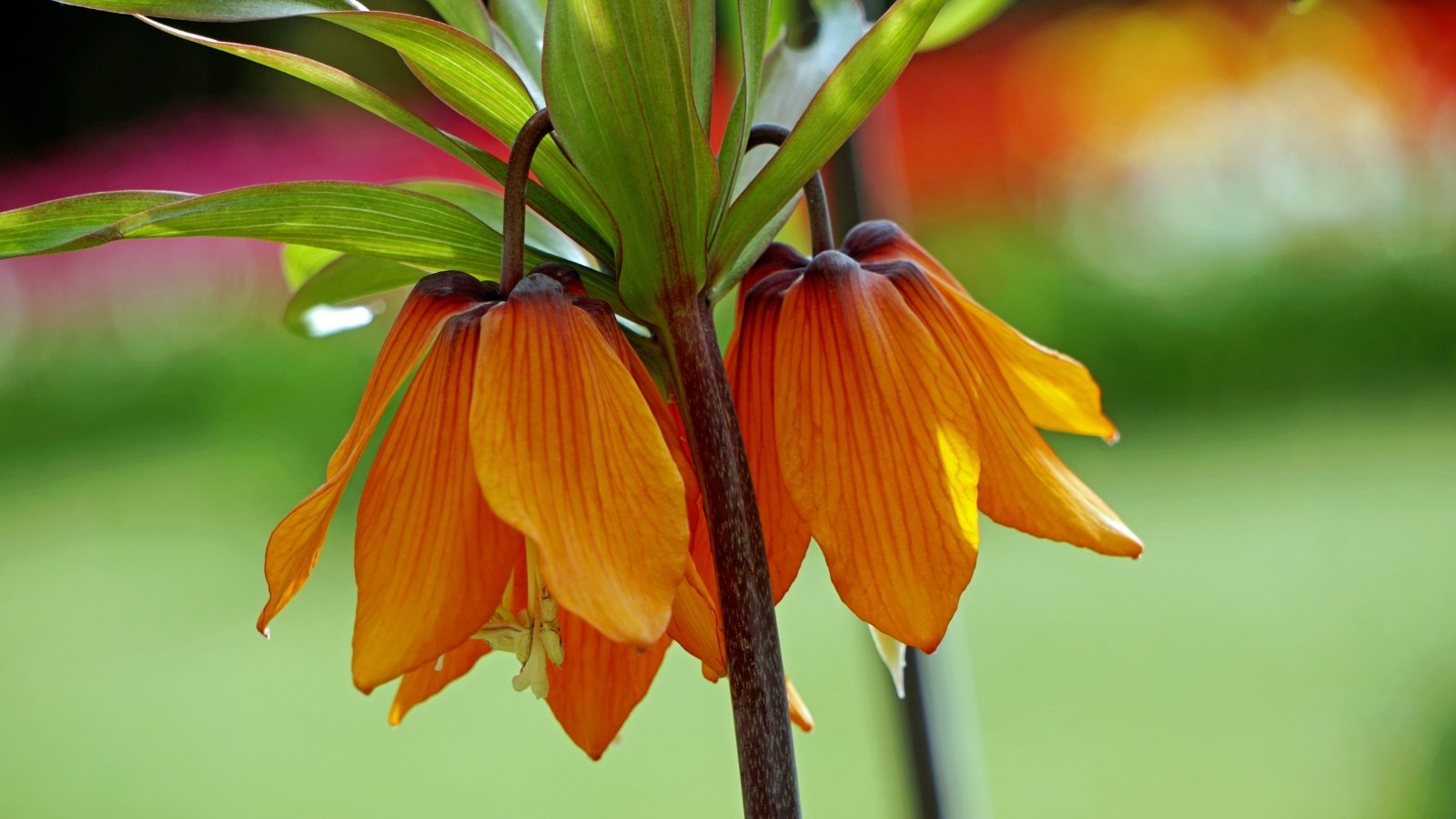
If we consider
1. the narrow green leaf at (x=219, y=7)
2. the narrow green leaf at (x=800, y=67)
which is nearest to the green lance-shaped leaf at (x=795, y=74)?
the narrow green leaf at (x=800, y=67)

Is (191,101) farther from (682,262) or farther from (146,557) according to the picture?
(682,262)

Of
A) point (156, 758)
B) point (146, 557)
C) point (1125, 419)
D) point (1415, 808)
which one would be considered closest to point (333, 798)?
point (156, 758)

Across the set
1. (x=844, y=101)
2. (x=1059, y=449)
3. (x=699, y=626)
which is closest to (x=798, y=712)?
(x=699, y=626)

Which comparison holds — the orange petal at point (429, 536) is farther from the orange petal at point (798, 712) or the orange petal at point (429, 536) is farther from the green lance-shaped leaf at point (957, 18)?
the green lance-shaped leaf at point (957, 18)

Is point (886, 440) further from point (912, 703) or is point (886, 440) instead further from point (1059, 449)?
point (1059, 449)

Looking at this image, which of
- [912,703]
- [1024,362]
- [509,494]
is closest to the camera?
[509,494]

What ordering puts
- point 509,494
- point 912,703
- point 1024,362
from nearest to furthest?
point 509,494
point 1024,362
point 912,703
